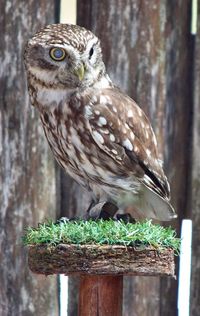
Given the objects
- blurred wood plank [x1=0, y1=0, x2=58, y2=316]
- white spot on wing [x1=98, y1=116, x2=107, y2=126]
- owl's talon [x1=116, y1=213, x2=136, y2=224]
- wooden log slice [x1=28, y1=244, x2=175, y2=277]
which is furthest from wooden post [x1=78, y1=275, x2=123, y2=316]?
blurred wood plank [x1=0, y1=0, x2=58, y2=316]

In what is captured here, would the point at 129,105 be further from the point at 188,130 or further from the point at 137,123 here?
the point at 188,130

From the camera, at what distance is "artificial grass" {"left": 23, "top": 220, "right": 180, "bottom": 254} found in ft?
15.8

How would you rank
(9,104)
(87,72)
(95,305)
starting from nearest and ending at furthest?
(95,305), (87,72), (9,104)

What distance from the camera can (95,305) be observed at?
4.91 m

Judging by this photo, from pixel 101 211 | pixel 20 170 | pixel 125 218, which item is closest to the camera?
pixel 125 218

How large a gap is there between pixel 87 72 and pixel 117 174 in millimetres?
453

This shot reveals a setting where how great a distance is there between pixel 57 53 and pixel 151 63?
44.4 inches

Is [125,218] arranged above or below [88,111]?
below

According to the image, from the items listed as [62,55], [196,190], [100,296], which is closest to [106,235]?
[100,296]

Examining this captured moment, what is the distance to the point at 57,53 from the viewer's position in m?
5.28

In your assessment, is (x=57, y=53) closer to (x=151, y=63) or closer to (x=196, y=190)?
(x=151, y=63)

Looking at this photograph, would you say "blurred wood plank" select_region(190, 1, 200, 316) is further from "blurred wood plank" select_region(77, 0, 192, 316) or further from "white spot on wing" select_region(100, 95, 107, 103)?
"white spot on wing" select_region(100, 95, 107, 103)

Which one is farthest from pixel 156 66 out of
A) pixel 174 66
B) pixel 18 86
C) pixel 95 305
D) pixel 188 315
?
pixel 95 305

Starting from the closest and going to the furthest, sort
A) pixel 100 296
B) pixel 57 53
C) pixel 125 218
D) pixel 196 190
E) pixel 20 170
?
pixel 100 296
pixel 57 53
pixel 125 218
pixel 20 170
pixel 196 190
